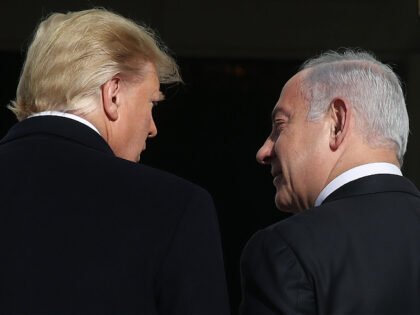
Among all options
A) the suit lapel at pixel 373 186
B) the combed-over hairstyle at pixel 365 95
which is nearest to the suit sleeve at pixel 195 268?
the suit lapel at pixel 373 186

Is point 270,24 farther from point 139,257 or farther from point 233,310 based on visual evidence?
point 139,257

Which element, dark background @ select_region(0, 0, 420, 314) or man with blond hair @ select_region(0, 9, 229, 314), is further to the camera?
dark background @ select_region(0, 0, 420, 314)

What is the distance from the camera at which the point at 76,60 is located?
1822mm

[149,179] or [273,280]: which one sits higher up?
[149,179]

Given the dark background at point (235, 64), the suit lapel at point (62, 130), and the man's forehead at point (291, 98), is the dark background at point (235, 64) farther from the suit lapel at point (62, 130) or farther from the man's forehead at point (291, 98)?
the suit lapel at point (62, 130)

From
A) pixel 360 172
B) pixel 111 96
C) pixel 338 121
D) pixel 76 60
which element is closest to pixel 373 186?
pixel 360 172

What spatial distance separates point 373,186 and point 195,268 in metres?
0.49

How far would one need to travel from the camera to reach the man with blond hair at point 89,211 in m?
1.64

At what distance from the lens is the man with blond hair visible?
1.64 m

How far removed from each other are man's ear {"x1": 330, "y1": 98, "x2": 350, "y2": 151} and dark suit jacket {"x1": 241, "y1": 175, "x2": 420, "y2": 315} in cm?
20

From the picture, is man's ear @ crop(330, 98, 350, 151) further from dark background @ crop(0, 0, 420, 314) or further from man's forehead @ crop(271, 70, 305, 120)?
dark background @ crop(0, 0, 420, 314)

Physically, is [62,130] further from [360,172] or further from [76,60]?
[360,172]

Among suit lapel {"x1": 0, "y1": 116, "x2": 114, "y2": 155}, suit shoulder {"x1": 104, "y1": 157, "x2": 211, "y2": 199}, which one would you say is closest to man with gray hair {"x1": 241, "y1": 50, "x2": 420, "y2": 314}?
suit shoulder {"x1": 104, "y1": 157, "x2": 211, "y2": 199}

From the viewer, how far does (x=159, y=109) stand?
5.84 meters
